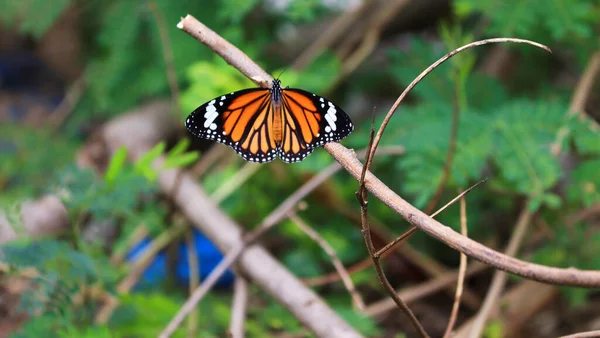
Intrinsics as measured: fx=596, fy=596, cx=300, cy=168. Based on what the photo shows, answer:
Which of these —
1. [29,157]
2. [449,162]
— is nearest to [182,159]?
[449,162]

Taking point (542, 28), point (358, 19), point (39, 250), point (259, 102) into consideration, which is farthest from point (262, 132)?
point (358, 19)

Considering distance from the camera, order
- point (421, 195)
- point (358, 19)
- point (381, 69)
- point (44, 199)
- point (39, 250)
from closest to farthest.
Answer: point (39, 250) → point (421, 195) → point (44, 199) → point (358, 19) → point (381, 69)

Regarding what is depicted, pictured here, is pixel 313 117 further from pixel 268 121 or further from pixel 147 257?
pixel 147 257

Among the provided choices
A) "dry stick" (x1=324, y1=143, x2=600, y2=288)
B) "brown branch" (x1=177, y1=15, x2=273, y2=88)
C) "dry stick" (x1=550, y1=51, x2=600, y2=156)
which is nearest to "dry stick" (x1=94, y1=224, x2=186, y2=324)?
"brown branch" (x1=177, y1=15, x2=273, y2=88)

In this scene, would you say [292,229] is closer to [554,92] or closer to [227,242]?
[227,242]

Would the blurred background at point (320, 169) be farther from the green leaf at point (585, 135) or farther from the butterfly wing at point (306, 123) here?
the butterfly wing at point (306, 123)

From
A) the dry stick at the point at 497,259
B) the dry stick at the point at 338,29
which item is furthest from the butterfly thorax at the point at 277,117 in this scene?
the dry stick at the point at 338,29
